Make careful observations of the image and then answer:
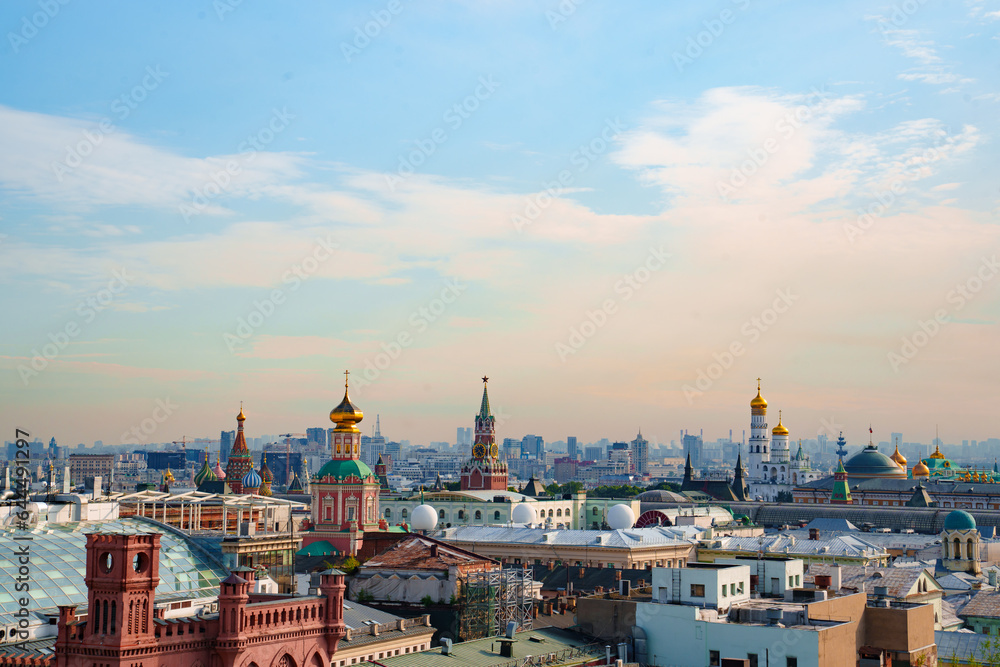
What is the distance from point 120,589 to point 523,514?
8688 centimetres

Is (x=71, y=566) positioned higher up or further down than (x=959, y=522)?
higher up

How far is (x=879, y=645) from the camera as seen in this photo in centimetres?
4850

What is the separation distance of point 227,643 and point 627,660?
19.1m

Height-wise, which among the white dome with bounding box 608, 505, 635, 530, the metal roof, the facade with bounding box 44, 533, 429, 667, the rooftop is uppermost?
the facade with bounding box 44, 533, 429, 667

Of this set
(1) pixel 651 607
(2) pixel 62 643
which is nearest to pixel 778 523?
(1) pixel 651 607

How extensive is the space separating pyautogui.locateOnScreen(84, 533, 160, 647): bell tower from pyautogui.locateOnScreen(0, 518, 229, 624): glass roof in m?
5.35

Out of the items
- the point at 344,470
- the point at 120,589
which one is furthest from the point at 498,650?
the point at 344,470

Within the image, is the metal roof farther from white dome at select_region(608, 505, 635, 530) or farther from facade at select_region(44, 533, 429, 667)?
facade at select_region(44, 533, 429, 667)

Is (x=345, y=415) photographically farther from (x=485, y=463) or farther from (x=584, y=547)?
(x=485, y=463)

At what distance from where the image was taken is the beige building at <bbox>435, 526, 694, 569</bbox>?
87312mm

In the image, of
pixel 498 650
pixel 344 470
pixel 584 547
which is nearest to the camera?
pixel 498 650

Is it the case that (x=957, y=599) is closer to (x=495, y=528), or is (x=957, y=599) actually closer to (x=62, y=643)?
(x=495, y=528)

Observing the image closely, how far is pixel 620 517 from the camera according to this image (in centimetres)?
10200

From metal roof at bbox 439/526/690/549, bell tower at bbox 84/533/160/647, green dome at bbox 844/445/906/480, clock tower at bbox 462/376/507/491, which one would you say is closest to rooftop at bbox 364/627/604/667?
bell tower at bbox 84/533/160/647
